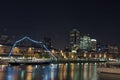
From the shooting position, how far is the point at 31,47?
15562cm

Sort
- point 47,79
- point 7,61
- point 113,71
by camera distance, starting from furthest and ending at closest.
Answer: point 7,61 < point 113,71 < point 47,79

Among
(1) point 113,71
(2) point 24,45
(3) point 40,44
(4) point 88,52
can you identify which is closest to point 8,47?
(2) point 24,45

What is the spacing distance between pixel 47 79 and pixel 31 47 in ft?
405

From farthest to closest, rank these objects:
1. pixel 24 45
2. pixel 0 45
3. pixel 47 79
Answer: pixel 24 45
pixel 0 45
pixel 47 79

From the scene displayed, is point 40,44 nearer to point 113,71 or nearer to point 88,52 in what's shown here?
point 88,52

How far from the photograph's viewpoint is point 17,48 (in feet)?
468

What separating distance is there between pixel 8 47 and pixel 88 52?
193 ft

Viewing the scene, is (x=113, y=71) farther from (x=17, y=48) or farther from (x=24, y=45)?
(x=24, y=45)

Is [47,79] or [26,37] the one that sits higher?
[26,37]

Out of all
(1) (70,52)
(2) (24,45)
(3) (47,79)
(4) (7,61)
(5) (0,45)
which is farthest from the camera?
(1) (70,52)

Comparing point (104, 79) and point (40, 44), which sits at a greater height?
point (40, 44)

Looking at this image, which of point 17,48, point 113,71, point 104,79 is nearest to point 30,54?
point 17,48

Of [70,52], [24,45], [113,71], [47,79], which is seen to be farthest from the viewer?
[70,52]

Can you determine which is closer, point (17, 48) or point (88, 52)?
point (17, 48)
